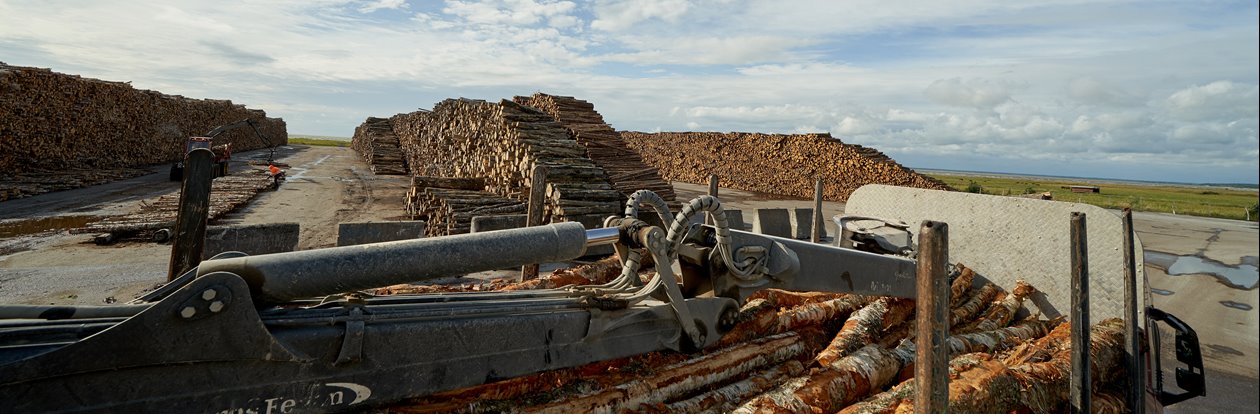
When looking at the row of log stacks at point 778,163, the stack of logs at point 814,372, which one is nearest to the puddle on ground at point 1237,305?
the stack of logs at point 814,372

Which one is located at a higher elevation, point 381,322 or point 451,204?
point 451,204

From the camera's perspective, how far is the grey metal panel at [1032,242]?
21.2 feet

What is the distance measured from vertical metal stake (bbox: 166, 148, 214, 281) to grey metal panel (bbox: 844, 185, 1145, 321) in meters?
9.14

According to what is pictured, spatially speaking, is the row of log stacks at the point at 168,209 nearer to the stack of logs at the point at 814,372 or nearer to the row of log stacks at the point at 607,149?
the stack of logs at the point at 814,372

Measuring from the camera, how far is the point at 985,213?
25.8ft

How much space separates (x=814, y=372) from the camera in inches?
166

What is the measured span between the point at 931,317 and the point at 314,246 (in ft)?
33.1

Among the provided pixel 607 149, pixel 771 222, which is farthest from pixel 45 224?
pixel 771 222

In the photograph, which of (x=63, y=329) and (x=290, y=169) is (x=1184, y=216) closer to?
(x=63, y=329)

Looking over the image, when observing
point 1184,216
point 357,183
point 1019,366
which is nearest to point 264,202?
point 357,183

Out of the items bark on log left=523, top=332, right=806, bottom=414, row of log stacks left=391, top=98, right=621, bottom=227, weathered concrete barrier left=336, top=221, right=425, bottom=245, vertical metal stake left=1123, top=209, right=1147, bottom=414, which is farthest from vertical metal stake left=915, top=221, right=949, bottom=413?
row of log stacks left=391, top=98, right=621, bottom=227

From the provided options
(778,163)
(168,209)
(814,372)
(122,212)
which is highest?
(778,163)

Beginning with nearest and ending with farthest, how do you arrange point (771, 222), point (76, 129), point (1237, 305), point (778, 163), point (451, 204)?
point (1237, 305)
point (451, 204)
point (771, 222)
point (76, 129)
point (778, 163)

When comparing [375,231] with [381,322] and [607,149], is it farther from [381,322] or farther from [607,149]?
[607,149]
